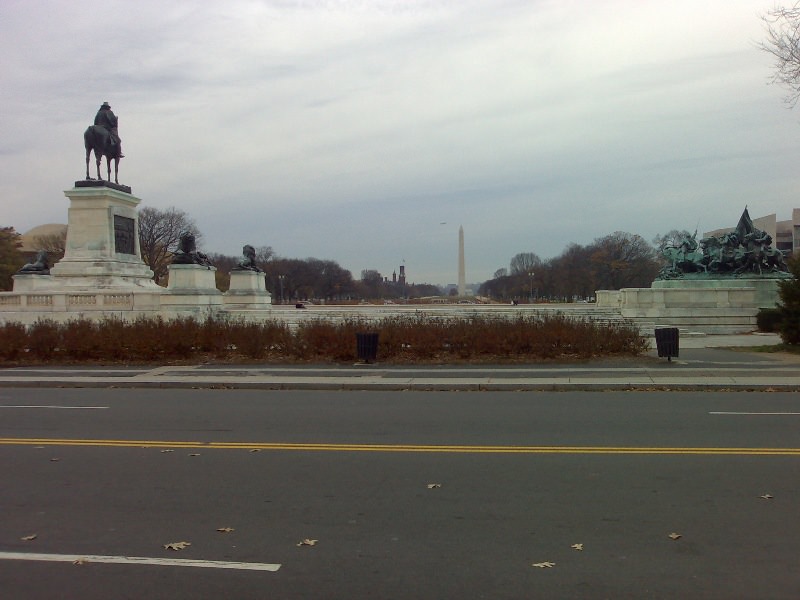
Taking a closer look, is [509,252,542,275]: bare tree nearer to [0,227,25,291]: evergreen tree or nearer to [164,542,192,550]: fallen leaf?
[0,227,25,291]: evergreen tree

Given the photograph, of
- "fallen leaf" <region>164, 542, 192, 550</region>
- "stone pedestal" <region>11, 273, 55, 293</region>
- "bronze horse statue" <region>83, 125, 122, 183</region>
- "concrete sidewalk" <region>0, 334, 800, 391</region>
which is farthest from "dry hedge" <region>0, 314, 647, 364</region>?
"bronze horse statue" <region>83, 125, 122, 183</region>

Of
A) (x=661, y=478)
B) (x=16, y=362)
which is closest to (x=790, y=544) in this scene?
(x=661, y=478)

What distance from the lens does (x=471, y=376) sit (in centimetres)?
1695

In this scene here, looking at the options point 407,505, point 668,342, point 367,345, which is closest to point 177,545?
point 407,505

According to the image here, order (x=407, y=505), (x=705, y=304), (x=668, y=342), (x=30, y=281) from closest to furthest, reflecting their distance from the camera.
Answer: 1. (x=407, y=505)
2. (x=668, y=342)
3. (x=705, y=304)
4. (x=30, y=281)

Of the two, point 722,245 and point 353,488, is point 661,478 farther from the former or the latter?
point 722,245

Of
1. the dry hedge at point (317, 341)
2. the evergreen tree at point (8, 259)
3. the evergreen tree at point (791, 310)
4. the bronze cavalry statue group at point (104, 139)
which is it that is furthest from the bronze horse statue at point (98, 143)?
the evergreen tree at point (8, 259)

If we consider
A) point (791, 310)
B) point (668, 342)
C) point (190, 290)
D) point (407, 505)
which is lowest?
point (407, 505)

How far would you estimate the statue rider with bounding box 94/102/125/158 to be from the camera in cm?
3769

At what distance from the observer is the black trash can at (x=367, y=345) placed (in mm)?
19828

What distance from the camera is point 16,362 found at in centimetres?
2192

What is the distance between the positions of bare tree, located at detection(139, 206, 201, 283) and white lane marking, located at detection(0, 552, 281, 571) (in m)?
82.5

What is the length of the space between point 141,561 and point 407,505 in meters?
2.38

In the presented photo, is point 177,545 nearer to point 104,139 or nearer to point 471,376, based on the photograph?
point 471,376
